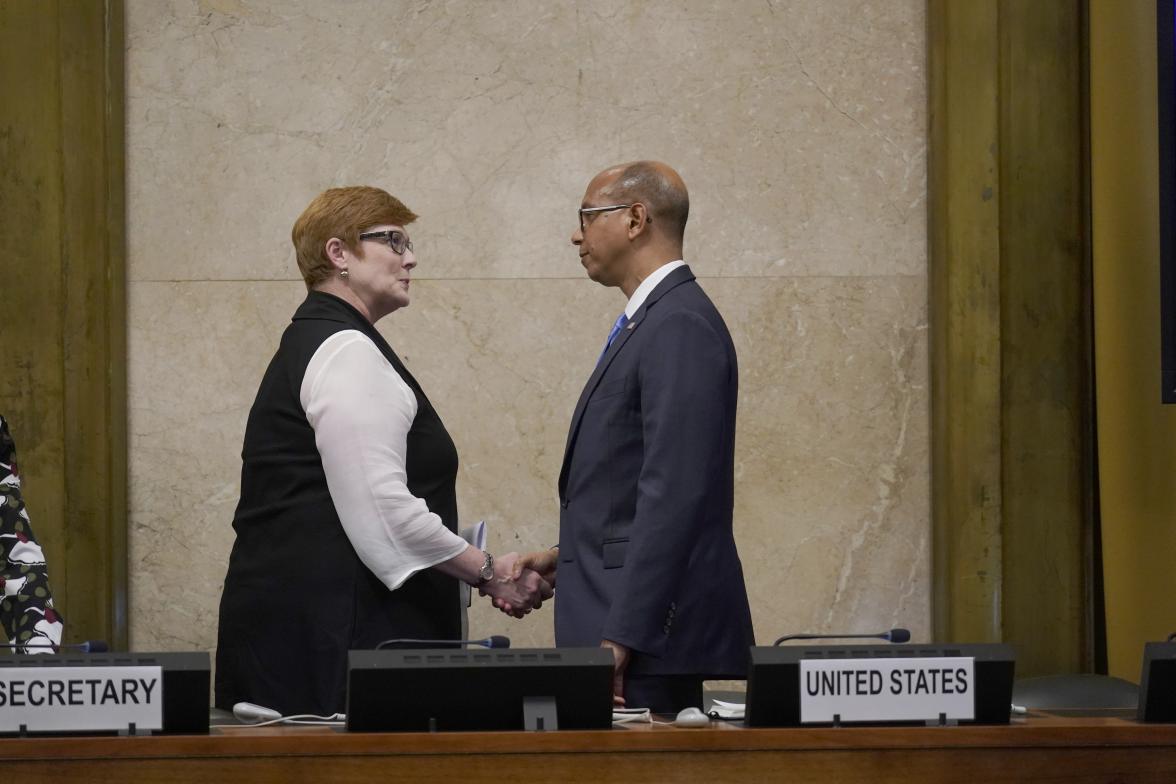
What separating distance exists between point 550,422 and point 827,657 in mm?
2327

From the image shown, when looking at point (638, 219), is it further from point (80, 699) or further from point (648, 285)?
point (80, 699)

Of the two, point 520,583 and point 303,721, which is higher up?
point 520,583

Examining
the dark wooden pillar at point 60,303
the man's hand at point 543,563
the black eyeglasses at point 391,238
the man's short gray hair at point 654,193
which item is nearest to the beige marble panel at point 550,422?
the dark wooden pillar at point 60,303

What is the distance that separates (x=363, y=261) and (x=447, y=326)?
111cm

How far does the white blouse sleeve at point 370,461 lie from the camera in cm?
289

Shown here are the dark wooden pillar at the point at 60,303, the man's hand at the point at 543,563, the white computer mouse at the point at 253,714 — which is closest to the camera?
the white computer mouse at the point at 253,714

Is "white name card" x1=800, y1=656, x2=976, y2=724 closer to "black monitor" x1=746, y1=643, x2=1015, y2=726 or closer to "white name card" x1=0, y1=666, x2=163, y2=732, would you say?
"black monitor" x1=746, y1=643, x2=1015, y2=726

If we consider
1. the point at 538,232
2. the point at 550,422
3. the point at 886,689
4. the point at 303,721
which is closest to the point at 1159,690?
the point at 886,689

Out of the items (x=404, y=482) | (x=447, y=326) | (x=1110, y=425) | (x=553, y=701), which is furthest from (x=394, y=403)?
(x=1110, y=425)

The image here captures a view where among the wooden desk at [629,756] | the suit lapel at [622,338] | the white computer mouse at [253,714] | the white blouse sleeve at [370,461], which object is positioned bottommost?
the wooden desk at [629,756]

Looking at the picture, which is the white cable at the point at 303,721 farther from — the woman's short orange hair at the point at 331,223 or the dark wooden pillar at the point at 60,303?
the dark wooden pillar at the point at 60,303

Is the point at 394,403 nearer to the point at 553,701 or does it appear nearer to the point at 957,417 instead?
the point at 553,701

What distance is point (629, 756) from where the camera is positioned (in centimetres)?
196

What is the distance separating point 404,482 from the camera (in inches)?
115
